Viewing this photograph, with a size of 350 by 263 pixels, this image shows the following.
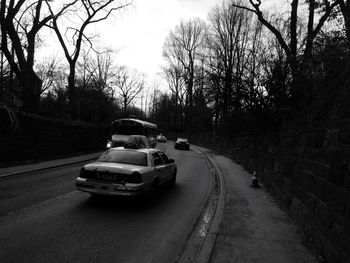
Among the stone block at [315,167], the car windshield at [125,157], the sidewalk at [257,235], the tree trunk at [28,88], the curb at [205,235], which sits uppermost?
the tree trunk at [28,88]

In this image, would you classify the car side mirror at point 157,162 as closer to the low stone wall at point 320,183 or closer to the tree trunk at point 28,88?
the low stone wall at point 320,183

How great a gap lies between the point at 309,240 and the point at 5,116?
14503 mm

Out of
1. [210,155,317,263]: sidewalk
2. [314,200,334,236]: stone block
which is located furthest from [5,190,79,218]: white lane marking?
[314,200,334,236]: stone block

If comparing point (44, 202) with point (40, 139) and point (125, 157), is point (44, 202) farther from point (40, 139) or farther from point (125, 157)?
point (40, 139)

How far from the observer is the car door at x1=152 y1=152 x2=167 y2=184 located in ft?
30.3

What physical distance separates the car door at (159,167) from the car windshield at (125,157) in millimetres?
498

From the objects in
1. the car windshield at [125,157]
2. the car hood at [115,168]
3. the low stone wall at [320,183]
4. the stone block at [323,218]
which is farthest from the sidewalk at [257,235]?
the car windshield at [125,157]

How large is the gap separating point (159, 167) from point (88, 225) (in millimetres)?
3459

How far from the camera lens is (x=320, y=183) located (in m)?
5.65

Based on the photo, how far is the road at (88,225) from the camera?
491cm

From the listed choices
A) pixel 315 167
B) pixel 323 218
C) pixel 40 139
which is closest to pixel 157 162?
pixel 315 167

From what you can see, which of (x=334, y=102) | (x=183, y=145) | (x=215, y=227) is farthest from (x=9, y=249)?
(x=183, y=145)

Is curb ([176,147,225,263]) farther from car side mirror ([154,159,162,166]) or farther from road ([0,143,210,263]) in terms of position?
car side mirror ([154,159,162,166])

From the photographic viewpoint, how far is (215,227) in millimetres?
6520
